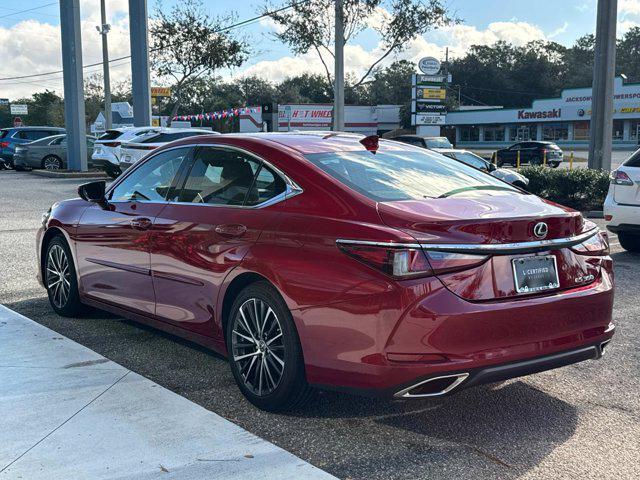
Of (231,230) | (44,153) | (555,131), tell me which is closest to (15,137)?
(44,153)

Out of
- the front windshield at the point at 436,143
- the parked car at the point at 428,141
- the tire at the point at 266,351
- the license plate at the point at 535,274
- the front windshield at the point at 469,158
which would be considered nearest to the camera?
the license plate at the point at 535,274

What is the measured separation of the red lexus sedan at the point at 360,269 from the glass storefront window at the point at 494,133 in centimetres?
6998

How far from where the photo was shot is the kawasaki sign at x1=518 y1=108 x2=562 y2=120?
213ft

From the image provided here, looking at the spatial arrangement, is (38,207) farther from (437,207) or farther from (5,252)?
(437,207)

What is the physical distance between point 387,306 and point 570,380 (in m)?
1.95

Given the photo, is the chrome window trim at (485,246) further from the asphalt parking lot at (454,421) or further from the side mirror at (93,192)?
the side mirror at (93,192)

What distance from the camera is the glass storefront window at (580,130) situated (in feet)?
210

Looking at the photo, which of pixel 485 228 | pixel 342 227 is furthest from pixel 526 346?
pixel 342 227

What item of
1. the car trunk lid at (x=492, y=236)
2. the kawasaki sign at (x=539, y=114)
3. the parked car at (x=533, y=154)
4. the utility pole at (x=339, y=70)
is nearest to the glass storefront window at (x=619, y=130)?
the kawasaki sign at (x=539, y=114)

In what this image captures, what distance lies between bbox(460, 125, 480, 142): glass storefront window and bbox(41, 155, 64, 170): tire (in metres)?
53.3

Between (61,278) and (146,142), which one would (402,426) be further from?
(146,142)

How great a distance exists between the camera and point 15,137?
3134 cm

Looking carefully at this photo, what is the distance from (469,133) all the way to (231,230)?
243 ft

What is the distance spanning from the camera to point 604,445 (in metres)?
3.71
